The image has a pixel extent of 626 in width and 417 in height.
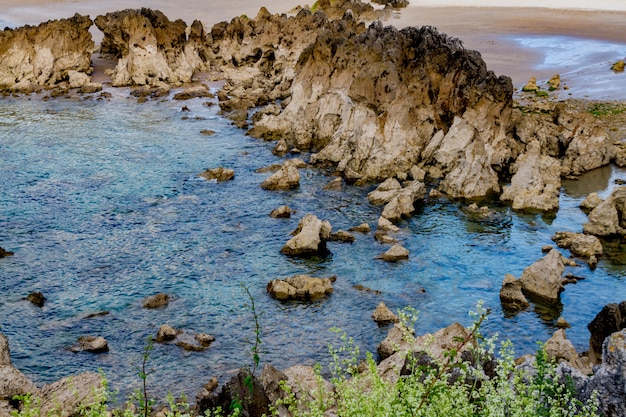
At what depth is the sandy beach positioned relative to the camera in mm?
56875

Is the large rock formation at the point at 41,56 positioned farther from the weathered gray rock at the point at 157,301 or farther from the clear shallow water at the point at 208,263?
the weathered gray rock at the point at 157,301

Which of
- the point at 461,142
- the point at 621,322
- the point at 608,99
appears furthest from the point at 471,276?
the point at 608,99

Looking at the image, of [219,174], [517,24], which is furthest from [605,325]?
[517,24]

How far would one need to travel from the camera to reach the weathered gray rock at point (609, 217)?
1126 inches

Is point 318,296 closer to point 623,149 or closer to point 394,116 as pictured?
point 394,116

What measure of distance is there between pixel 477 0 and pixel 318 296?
7953 centimetres

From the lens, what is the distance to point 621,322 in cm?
1873

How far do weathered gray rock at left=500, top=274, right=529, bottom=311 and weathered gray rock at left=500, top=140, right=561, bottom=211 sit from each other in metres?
7.97

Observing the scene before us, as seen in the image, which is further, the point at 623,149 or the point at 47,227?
the point at 623,149

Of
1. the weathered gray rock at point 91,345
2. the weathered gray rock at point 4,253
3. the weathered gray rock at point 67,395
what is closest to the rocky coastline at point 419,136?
the weathered gray rock at point 67,395

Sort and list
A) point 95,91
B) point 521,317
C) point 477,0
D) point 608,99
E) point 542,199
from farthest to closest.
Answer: point 477,0, point 95,91, point 608,99, point 542,199, point 521,317

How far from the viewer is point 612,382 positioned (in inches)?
492

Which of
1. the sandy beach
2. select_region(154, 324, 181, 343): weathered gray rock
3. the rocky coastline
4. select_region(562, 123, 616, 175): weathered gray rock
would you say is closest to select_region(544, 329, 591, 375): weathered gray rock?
the rocky coastline

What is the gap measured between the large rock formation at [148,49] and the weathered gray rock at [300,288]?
35.6m
